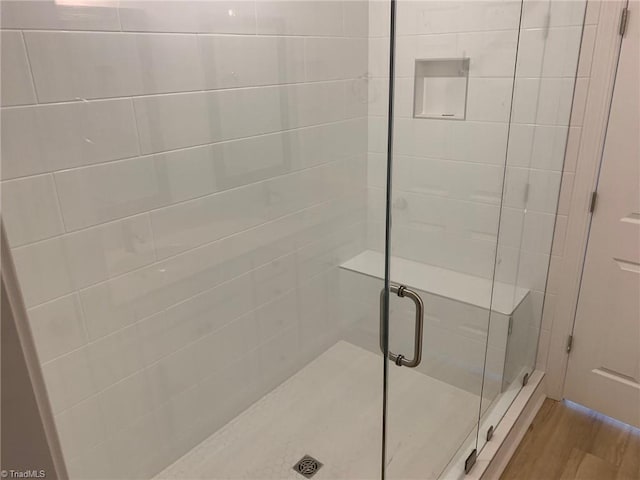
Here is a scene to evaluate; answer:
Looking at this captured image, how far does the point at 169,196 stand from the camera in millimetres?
1577

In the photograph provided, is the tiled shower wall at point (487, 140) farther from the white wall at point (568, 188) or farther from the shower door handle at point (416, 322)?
the shower door handle at point (416, 322)

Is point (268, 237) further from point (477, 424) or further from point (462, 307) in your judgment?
point (477, 424)

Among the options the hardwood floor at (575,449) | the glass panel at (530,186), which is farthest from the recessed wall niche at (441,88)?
the hardwood floor at (575,449)

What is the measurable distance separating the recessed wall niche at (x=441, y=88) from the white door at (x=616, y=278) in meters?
0.58

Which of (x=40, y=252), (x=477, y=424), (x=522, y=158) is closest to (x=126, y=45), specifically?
(x=40, y=252)

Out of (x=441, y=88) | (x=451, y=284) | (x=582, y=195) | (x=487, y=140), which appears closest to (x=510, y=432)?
(x=451, y=284)

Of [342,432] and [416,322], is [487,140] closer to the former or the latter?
[416,322]

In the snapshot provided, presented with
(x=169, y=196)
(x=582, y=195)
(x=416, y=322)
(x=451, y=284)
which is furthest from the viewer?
(x=451, y=284)

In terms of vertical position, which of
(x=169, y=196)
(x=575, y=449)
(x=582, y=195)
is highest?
(x=169, y=196)

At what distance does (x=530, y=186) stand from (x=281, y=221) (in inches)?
41.8

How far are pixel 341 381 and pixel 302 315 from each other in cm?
37

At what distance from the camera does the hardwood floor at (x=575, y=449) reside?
1.81 metres

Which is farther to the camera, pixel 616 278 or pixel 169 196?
pixel 616 278

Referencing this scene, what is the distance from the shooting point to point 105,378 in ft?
4.99
